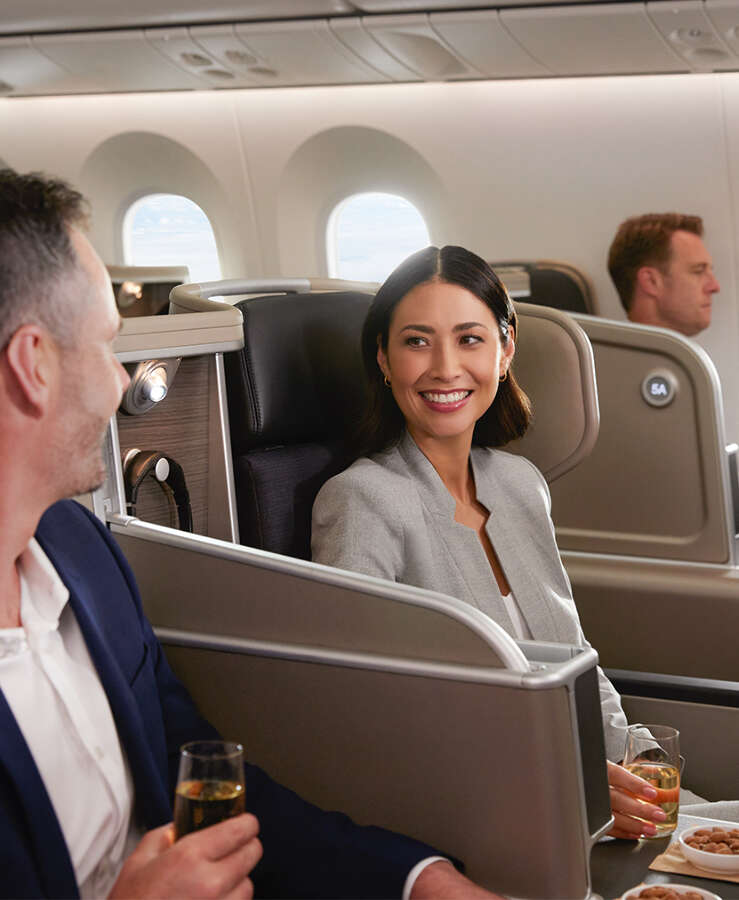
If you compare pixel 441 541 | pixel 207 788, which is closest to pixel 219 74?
pixel 441 541

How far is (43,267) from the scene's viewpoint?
3.91 ft

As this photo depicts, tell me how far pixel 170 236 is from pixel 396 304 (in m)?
5.65

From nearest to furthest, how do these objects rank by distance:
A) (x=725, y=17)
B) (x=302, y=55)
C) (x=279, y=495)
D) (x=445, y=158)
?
(x=279, y=495) < (x=725, y=17) < (x=302, y=55) < (x=445, y=158)

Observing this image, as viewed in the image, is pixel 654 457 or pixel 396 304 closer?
pixel 396 304

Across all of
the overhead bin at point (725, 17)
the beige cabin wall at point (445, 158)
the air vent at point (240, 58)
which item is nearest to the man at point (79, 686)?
the overhead bin at point (725, 17)

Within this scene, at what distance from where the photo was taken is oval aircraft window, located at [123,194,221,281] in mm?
7352

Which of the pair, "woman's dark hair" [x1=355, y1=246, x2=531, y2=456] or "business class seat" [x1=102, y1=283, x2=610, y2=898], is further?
"woman's dark hair" [x1=355, y1=246, x2=531, y2=456]

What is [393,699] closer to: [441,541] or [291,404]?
[441,541]

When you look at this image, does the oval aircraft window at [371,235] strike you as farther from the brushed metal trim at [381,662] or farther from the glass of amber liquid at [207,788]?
the glass of amber liquid at [207,788]

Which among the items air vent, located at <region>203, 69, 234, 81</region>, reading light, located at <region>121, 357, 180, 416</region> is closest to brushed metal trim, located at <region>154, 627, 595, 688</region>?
reading light, located at <region>121, 357, 180, 416</region>

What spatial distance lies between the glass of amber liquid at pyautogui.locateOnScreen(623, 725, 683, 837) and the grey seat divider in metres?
0.30

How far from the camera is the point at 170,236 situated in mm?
7461

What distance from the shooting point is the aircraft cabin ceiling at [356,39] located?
4.32 m

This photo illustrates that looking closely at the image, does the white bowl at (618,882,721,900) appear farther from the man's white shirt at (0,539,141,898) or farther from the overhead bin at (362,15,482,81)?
the overhead bin at (362,15,482,81)
